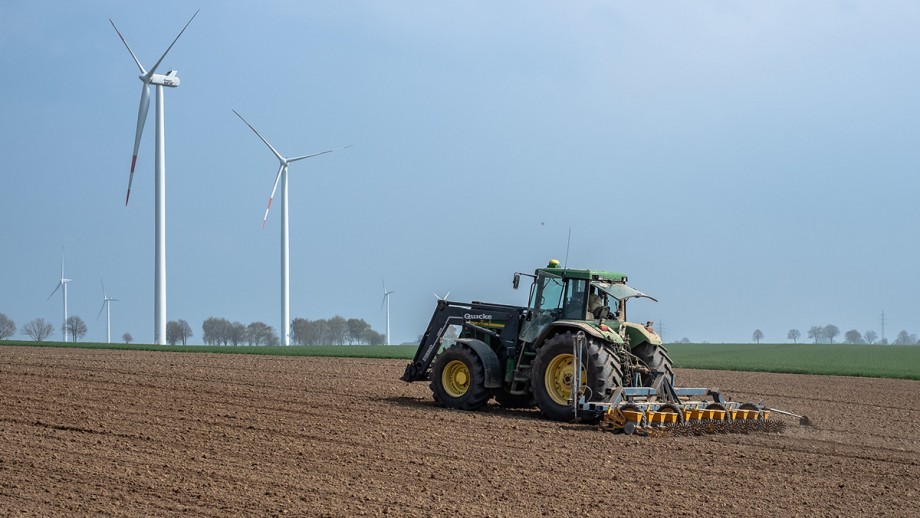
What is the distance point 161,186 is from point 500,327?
28.6 metres

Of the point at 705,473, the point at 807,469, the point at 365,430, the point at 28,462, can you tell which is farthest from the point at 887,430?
the point at 28,462

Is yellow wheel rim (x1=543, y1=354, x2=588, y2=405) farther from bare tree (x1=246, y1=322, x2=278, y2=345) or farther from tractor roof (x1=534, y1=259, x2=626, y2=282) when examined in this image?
bare tree (x1=246, y1=322, x2=278, y2=345)

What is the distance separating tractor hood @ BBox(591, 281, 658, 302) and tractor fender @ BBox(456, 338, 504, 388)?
6.30 ft

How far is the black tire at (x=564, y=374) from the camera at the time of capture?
538 inches

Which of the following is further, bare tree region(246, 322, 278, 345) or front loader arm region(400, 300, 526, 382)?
bare tree region(246, 322, 278, 345)

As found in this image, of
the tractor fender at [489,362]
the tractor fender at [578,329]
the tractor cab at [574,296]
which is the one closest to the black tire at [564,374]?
the tractor fender at [578,329]

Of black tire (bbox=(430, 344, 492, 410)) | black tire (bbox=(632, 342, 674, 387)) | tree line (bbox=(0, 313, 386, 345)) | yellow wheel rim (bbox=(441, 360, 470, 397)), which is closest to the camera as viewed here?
black tire (bbox=(632, 342, 674, 387))

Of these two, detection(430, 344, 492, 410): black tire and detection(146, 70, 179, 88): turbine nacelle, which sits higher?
detection(146, 70, 179, 88): turbine nacelle

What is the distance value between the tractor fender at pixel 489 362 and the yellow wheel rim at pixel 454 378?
416 mm

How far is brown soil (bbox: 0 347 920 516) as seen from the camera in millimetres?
8414

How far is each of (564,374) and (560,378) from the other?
3.8 inches

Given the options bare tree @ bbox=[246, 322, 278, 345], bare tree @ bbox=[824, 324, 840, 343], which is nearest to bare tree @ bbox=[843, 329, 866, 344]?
bare tree @ bbox=[824, 324, 840, 343]

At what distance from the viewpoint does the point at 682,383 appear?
23.9 metres

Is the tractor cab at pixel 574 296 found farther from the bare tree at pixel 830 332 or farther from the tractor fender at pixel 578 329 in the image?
the bare tree at pixel 830 332
